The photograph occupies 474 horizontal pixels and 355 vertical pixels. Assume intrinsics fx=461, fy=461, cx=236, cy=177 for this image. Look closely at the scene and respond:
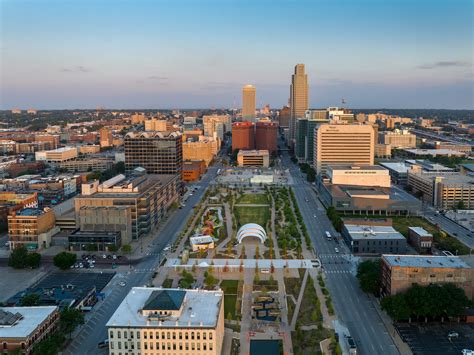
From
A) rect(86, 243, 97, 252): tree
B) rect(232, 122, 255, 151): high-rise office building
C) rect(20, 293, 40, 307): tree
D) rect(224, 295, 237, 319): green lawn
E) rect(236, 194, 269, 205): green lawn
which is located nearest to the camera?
rect(20, 293, 40, 307): tree

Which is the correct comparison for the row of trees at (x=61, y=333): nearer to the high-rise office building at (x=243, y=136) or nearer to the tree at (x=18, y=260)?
the tree at (x=18, y=260)

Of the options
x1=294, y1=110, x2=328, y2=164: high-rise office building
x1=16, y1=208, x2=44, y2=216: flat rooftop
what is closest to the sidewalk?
x1=16, y1=208, x2=44, y2=216: flat rooftop

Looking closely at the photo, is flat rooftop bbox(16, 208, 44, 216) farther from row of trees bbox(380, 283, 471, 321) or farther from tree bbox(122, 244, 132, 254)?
row of trees bbox(380, 283, 471, 321)

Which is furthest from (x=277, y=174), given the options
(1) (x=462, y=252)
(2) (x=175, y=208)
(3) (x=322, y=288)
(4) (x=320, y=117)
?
(3) (x=322, y=288)

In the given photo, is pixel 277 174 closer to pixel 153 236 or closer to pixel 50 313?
pixel 153 236

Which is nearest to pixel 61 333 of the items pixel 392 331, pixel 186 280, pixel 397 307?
pixel 186 280

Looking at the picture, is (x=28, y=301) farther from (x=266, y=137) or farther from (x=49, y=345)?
(x=266, y=137)

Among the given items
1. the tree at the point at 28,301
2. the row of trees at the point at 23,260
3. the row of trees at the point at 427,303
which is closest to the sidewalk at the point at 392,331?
the row of trees at the point at 427,303
